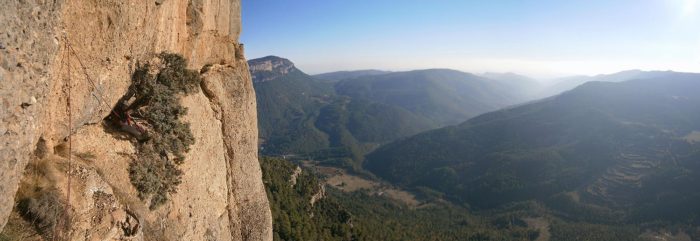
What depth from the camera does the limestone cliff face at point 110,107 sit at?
858 centimetres

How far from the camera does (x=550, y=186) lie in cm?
18538

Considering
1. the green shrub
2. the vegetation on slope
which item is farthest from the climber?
the vegetation on slope

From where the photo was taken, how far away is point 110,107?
1330cm

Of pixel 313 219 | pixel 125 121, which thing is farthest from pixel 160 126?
pixel 313 219

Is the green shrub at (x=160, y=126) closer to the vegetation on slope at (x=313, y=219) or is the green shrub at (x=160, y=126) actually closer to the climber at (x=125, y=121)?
the climber at (x=125, y=121)

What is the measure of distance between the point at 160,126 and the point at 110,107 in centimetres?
205

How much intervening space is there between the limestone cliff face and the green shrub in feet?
1.41

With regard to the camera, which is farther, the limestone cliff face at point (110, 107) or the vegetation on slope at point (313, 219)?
the vegetation on slope at point (313, 219)

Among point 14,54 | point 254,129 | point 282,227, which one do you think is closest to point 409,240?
point 282,227

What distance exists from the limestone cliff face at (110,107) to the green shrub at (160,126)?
1.41 feet

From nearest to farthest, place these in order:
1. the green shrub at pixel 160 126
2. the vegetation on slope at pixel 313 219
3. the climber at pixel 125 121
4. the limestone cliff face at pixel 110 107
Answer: the limestone cliff face at pixel 110 107, the green shrub at pixel 160 126, the climber at pixel 125 121, the vegetation on slope at pixel 313 219

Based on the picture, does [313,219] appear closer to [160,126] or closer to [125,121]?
[160,126]

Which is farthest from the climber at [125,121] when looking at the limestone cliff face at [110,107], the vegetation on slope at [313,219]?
the vegetation on slope at [313,219]

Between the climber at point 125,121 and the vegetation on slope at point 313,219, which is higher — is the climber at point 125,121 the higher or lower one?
the higher one
